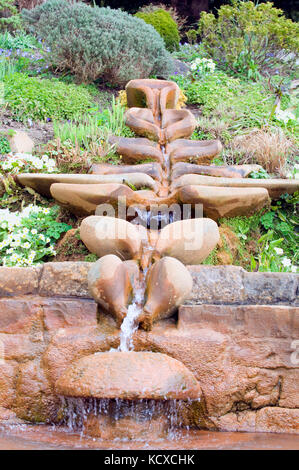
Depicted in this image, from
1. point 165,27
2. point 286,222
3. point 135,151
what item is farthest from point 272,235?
point 165,27

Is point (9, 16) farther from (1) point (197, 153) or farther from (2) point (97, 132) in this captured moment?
(1) point (197, 153)

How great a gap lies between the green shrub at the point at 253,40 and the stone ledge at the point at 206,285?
16.2ft

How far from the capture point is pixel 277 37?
702 cm

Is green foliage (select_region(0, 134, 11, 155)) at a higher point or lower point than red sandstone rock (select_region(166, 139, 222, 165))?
lower

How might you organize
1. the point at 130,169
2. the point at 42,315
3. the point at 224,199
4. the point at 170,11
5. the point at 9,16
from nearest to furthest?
the point at 42,315 < the point at 224,199 < the point at 130,169 < the point at 9,16 < the point at 170,11

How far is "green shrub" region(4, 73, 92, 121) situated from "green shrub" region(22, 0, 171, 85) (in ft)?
1.87

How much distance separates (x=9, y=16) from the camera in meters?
8.88

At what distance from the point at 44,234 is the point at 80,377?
1.61 meters

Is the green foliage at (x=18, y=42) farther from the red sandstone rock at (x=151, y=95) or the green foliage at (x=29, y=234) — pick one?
the green foliage at (x=29, y=234)

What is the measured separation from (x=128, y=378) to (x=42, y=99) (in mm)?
3885

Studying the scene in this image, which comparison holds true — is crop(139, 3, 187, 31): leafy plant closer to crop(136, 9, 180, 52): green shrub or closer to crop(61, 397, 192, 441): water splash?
crop(136, 9, 180, 52): green shrub

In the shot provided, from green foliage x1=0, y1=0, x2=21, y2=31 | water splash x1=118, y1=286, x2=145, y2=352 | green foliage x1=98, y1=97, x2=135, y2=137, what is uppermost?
green foliage x1=0, y1=0, x2=21, y2=31

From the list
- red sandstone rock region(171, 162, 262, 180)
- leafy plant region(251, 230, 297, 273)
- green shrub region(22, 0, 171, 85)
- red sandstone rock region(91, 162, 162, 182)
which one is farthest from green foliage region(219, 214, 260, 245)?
green shrub region(22, 0, 171, 85)

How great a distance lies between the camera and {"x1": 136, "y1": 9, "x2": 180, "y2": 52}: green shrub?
816 cm
